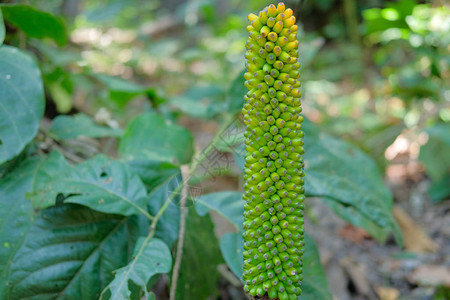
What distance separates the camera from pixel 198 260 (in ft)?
4.09

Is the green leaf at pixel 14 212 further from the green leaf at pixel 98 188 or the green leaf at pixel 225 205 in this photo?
the green leaf at pixel 225 205

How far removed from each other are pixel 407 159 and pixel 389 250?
3.90ft

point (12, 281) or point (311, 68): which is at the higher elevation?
point (311, 68)

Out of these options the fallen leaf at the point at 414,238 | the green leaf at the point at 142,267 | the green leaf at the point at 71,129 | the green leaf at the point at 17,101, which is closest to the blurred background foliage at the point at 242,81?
the green leaf at the point at 71,129

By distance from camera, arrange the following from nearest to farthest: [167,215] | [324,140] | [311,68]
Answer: [167,215], [324,140], [311,68]

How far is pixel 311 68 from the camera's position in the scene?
16.3 feet

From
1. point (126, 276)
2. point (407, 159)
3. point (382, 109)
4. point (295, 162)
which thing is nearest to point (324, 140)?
point (295, 162)

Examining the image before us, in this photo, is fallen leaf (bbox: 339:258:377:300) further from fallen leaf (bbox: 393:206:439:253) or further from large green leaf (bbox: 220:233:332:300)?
large green leaf (bbox: 220:233:332:300)

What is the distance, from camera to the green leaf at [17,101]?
1118 mm

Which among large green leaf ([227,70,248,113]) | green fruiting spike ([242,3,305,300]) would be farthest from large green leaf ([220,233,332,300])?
large green leaf ([227,70,248,113])

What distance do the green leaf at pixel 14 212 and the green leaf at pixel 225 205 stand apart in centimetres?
47

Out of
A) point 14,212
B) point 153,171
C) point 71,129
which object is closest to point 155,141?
point 153,171

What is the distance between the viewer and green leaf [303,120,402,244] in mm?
1193

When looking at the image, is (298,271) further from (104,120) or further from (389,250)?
(389,250)
